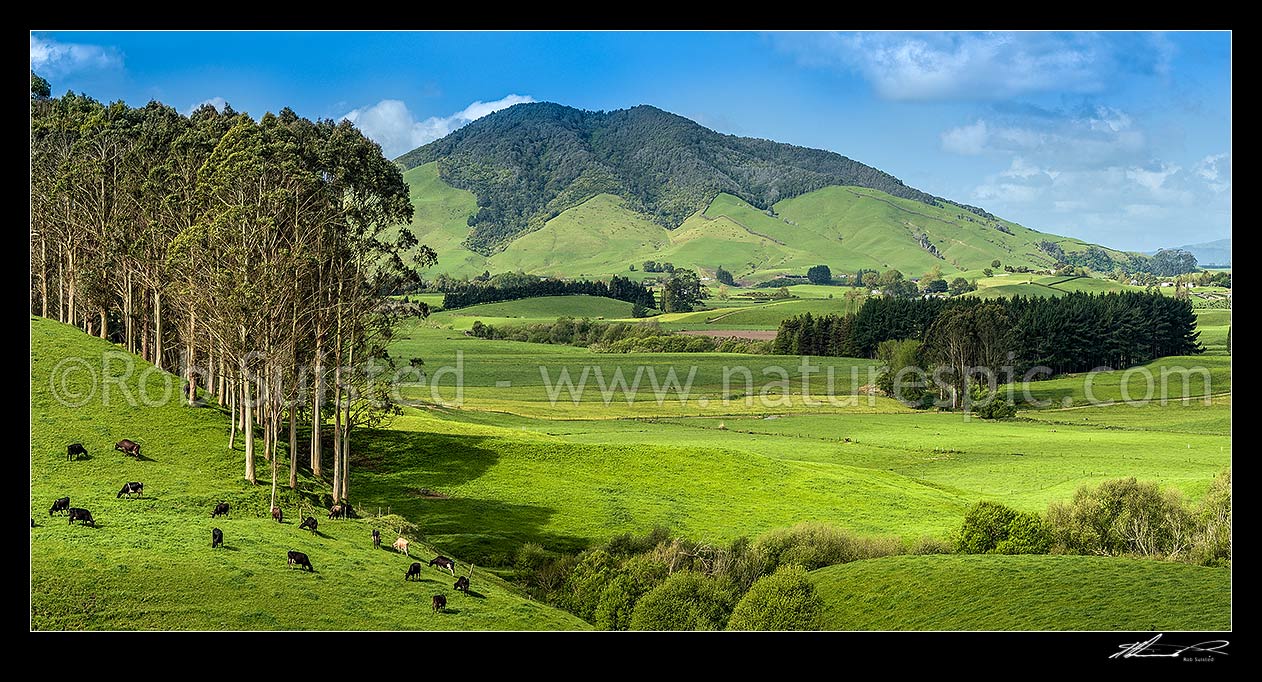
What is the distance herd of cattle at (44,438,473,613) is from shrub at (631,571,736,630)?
511 centimetres

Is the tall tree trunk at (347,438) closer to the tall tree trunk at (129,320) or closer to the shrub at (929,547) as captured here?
the tall tree trunk at (129,320)

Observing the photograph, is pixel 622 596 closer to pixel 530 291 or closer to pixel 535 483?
pixel 535 483

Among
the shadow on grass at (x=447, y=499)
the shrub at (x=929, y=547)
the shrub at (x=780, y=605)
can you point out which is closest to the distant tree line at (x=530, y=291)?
the shadow on grass at (x=447, y=499)

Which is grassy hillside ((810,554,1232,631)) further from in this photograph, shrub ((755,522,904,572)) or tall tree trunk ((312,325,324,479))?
tall tree trunk ((312,325,324,479))

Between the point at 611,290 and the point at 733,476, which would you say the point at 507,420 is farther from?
the point at 611,290

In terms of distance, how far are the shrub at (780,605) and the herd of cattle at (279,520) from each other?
7583 millimetres

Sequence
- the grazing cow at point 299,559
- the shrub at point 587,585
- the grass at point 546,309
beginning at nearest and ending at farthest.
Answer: the grazing cow at point 299,559, the shrub at point 587,585, the grass at point 546,309

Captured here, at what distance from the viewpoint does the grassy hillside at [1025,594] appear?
2547 centimetres

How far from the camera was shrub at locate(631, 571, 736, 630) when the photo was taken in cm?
2917

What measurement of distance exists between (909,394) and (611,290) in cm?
9633

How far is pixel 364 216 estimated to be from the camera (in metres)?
41.5

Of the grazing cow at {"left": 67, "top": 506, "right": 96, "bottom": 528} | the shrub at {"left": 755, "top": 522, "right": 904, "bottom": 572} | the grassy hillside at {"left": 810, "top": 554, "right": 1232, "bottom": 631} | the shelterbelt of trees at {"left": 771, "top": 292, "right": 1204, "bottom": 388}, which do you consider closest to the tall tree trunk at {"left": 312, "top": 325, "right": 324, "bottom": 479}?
the grazing cow at {"left": 67, "top": 506, "right": 96, "bottom": 528}
